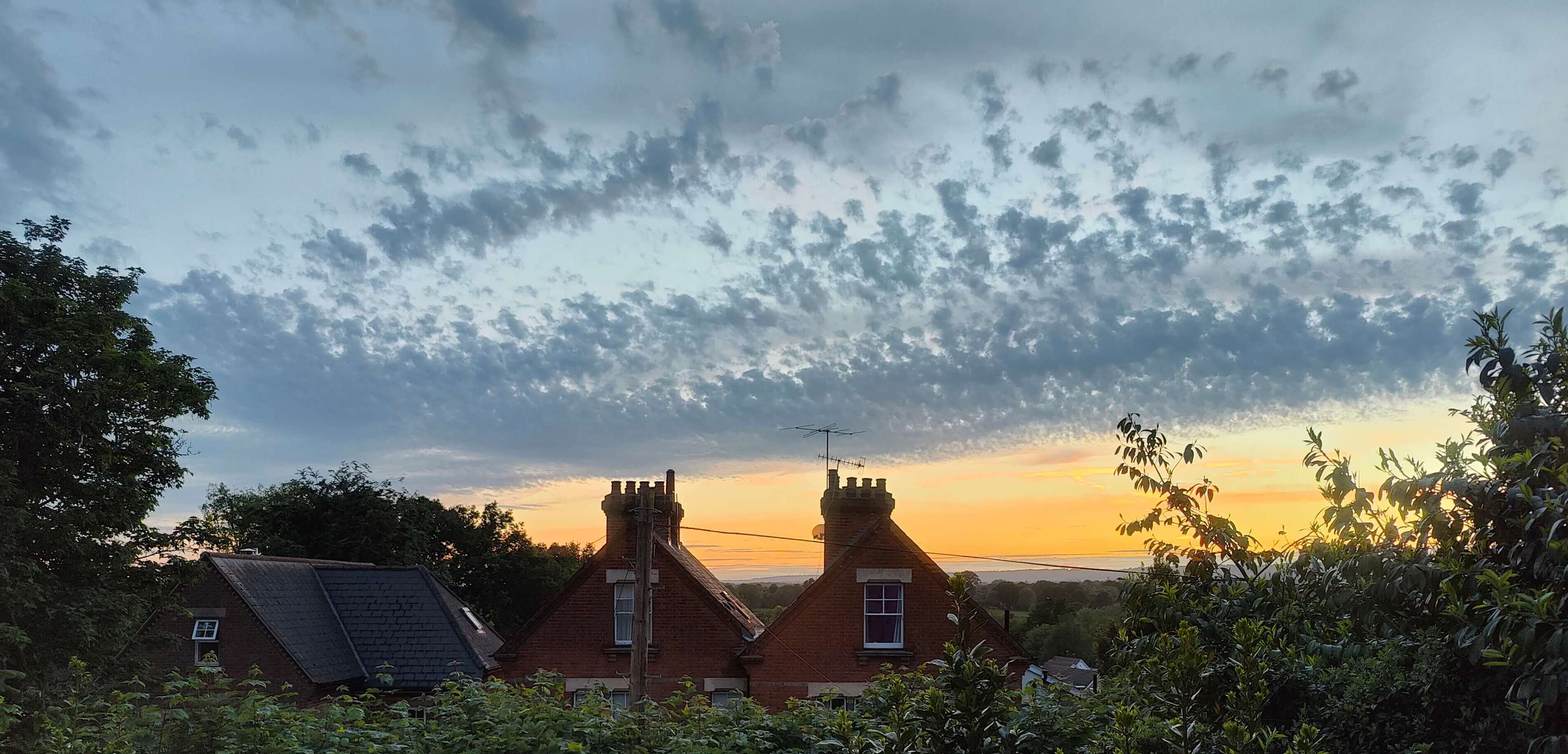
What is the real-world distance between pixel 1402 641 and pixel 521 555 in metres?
60.1

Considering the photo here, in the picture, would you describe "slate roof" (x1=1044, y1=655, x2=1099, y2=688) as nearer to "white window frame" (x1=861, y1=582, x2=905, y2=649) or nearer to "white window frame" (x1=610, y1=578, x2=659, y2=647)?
"white window frame" (x1=861, y1=582, x2=905, y2=649)

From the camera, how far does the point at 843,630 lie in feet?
81.0

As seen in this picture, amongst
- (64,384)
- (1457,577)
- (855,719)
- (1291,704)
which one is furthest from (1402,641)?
(64,384)

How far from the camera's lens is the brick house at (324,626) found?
93.6ft

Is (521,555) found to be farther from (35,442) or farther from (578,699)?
(578,699)

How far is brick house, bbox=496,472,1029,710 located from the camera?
24.5 metres

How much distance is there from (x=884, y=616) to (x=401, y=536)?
39.3 meters

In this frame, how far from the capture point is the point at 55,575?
24812mm

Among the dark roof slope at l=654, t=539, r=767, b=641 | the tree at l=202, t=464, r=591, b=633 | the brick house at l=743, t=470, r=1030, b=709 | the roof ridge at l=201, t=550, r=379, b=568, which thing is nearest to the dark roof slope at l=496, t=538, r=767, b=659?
the dark roof slope at l=654, t=539, r=767, b=641

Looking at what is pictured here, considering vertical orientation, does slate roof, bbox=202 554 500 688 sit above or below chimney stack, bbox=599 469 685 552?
below

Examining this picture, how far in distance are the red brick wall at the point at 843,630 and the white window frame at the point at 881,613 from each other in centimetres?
5

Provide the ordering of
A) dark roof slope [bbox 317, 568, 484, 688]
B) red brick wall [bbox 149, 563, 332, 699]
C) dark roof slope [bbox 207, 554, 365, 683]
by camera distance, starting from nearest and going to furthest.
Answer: red brick wall [bbox 149, 563, 332, 699], dark roof slope [bbox 207, 554, 365, 683], dark roof slope [bbox 317, 568, 484, 688]

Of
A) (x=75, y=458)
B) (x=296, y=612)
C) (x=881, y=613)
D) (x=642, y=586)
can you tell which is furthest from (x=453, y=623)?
(x=642, y=586)

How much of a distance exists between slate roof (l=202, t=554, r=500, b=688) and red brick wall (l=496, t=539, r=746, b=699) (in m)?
4.45
